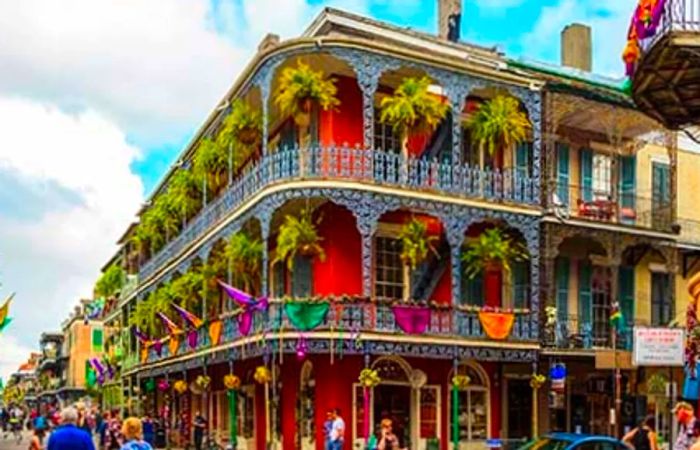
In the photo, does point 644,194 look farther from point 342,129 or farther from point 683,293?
point 342,129

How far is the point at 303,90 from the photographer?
1080 inches

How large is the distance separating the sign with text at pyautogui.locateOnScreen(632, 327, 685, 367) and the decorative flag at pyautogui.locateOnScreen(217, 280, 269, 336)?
900 centimetres

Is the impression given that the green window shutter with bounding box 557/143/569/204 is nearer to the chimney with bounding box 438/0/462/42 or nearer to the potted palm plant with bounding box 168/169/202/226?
the chimney with bounding box 438/0/462/42

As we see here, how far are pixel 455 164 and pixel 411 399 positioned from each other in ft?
21.1

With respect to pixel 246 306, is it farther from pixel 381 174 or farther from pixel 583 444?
pixel 583 444

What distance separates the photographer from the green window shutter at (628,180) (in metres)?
33.5

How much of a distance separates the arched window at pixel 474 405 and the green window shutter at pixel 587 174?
6.26 metres

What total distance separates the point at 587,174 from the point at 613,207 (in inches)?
53.5

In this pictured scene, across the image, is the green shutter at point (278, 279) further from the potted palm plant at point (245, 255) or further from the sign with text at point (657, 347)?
the sign with text at point (657, 347)

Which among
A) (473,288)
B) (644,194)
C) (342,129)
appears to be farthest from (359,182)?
(644,194)

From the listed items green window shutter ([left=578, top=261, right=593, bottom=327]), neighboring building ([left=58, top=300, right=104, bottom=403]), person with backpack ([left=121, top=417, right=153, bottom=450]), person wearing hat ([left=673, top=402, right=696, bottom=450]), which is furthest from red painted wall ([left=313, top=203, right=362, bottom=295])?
neighboring building ([left=58, top=300, right=104, bottom=403])

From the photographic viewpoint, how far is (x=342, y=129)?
2950 cm

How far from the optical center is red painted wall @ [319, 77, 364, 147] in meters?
29.3

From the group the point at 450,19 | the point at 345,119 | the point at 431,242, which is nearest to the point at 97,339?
the point at 450,19
